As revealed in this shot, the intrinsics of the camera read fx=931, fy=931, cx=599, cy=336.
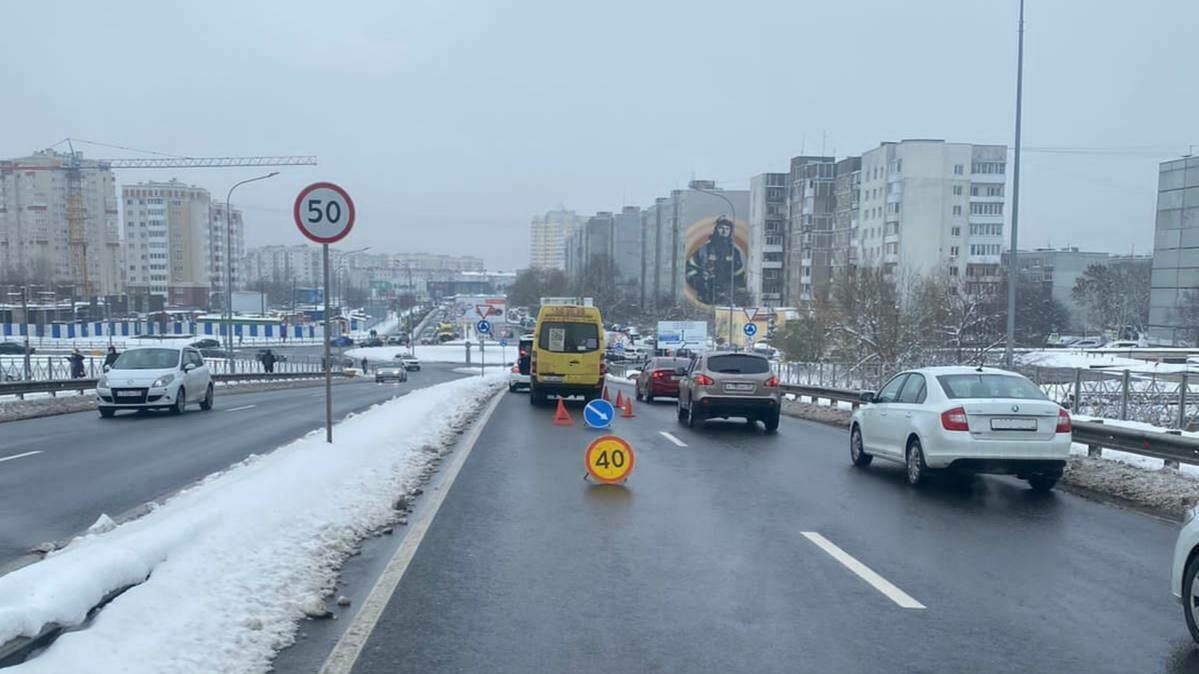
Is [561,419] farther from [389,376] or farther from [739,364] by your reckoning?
[389,376]

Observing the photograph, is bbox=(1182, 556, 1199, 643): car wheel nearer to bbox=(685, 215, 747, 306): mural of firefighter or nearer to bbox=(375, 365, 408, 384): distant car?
bbox=(375, 365, 408, 384): distant car

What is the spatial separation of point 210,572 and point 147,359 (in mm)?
18085

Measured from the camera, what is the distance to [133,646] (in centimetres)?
465

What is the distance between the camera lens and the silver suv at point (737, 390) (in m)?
19.4

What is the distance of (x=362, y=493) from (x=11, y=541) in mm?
3091

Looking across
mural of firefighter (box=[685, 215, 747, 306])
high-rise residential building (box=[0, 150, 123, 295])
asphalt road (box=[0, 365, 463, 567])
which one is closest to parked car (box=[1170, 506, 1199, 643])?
asphalt road (box=[0, 365, 463, 567])

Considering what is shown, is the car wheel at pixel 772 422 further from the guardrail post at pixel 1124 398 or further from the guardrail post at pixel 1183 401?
the guardrail post at pixel 1183 401

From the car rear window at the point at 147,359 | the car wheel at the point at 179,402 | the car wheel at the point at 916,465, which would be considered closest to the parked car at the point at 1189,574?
the car wheel at the point at 916,465

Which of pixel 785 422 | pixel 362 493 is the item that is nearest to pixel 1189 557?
pixel 362 493

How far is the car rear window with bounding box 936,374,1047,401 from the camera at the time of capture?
36.4 feet

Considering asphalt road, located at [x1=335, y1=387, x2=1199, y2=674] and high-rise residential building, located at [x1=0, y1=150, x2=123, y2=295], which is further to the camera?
high-rise residential building, located at [x1=0, y1=150, x2=123, y2=295]

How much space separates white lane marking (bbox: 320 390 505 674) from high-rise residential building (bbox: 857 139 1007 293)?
77.8 metres

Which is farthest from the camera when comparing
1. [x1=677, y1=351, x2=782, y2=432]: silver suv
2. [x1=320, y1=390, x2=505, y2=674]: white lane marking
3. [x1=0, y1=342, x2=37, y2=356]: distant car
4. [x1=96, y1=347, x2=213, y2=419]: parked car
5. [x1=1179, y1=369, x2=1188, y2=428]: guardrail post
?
[x1=0, y1=342, x2=37, y2=356]: distant car

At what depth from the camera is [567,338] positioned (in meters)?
25.4
